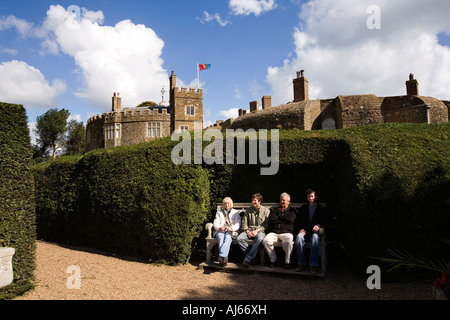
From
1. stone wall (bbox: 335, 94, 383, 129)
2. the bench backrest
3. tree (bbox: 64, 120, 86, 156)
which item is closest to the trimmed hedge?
the bench backrest

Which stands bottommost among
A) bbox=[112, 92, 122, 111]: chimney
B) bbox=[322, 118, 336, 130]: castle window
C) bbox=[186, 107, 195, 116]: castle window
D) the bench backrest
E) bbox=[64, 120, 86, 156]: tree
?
the bench backrest

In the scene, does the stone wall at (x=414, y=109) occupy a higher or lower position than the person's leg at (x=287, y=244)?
higher

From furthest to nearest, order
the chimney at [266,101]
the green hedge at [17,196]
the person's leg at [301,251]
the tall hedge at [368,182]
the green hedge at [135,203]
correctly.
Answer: the chimney at [266,101] < the green hedge at [135,203] < the person's leg at [301,251] < the tall hedge at [368,182] < the green hedge at [17,196]

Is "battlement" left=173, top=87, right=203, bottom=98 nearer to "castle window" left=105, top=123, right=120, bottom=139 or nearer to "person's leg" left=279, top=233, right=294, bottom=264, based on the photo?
"castle window" left=105, top=123, right=120, bottom=139

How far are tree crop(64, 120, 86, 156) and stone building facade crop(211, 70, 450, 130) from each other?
112 ft

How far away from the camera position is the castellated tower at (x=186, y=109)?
34062 mm

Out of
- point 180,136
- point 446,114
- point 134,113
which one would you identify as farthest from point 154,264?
point 134,113

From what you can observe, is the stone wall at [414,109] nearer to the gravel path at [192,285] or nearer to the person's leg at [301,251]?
the gravel path at [192,285]

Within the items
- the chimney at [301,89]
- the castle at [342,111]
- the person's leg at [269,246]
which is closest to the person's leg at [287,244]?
the person's leg at [269,246]

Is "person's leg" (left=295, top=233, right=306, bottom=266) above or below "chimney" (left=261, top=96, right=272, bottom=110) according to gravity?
below

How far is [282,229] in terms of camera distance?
589 cm

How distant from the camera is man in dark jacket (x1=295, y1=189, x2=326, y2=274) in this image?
17.4 feet

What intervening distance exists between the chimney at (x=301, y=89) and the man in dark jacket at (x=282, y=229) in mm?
16265

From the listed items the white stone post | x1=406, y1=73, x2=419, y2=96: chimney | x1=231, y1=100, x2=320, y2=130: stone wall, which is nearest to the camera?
the white stone post
